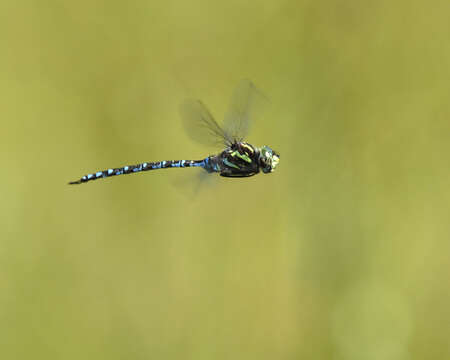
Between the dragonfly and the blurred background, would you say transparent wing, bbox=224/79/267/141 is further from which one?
the blurred background

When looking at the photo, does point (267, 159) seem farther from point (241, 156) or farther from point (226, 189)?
point (226, 189)

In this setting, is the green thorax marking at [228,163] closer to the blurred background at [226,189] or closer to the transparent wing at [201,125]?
the transparent wing at [201,125]

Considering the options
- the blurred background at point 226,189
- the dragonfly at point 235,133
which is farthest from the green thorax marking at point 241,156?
the blurred background at point 226,189

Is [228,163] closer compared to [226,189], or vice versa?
[228,163]

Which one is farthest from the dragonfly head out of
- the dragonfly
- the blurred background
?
the blurred background

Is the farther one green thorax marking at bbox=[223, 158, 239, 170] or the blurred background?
the blurred background

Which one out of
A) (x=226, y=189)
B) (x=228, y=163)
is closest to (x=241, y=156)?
(x=228, y=163)

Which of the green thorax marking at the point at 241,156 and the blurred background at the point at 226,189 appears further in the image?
the blurred background at the point at 226,189
